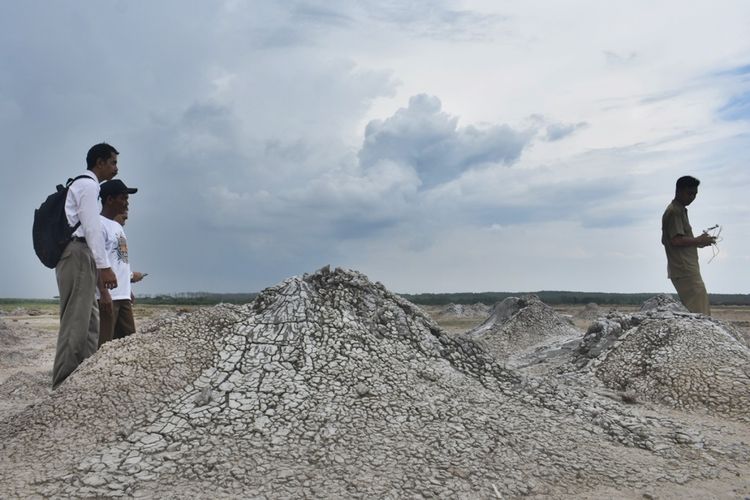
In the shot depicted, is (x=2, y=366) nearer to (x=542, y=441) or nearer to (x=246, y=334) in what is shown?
(x=246, y=334)

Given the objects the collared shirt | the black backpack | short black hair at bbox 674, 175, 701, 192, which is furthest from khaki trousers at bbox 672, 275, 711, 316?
the black backpack

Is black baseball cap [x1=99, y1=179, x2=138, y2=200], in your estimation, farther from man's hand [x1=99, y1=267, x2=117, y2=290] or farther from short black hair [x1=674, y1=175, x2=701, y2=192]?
short black hair [x1=674, y1=175, x2=701, y2=192]

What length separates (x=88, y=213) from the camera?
4191mm

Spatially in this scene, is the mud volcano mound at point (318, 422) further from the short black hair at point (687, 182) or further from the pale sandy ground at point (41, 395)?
the short black hair at point (687, 182)

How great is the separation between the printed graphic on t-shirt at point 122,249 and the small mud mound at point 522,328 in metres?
7.29

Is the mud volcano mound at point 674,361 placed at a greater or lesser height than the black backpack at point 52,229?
lesser

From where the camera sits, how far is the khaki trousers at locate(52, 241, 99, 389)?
14.2ft

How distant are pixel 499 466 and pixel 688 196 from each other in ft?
14.1

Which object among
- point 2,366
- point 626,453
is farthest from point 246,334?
point 2,366

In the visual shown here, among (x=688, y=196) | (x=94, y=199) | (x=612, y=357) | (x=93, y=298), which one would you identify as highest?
(x=688, y=196)

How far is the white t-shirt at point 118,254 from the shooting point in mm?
4914

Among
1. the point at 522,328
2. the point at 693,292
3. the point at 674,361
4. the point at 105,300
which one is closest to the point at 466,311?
the point at 522,328

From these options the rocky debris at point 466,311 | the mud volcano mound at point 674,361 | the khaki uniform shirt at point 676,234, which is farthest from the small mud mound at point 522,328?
the rocky debris at point 466,311

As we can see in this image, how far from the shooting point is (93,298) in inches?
175
